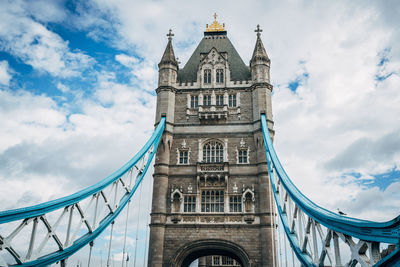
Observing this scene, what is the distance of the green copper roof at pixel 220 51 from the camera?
25.8 m

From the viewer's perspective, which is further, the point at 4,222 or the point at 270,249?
the point at 270,249

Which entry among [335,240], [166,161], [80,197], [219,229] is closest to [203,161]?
[166,161]

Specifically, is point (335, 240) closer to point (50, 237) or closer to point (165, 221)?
point (50, 237)

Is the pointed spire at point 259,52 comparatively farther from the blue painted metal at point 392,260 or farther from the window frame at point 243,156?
the blue painted metal at point 392,260

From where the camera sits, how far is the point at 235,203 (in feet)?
69.7

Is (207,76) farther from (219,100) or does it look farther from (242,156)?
(242,156)

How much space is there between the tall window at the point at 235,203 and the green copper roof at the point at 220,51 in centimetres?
861

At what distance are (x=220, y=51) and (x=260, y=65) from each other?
4.44 m

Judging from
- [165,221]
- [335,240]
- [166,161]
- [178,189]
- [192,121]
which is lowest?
[335,240]

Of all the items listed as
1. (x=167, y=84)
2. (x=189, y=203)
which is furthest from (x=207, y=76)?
(x=189, y=203)

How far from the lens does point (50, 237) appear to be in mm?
11633

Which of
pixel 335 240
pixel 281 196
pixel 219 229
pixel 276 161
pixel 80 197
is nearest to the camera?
pixel 335 240

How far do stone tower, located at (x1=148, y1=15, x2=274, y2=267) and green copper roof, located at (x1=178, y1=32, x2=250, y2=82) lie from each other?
0.10 m

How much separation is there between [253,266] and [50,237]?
11.5 meters
